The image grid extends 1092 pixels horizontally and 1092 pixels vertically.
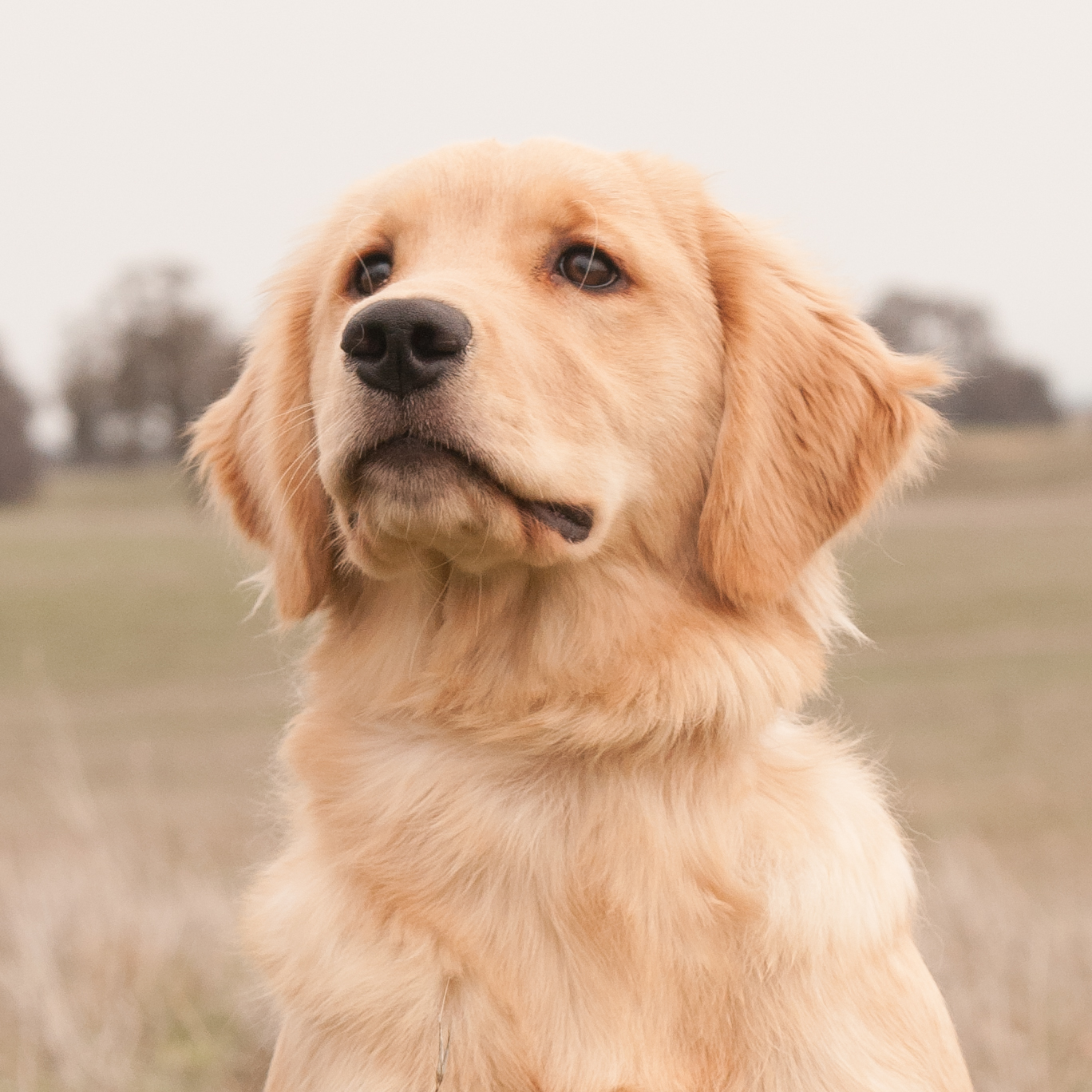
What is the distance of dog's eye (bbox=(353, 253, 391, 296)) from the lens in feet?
9.70

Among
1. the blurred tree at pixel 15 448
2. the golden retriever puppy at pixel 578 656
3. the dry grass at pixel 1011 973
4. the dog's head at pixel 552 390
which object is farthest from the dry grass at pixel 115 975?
the blurred tree at pixel 15 448

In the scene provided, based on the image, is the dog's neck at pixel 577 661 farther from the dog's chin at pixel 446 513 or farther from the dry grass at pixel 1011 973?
the dry grass at pixel 1011 973

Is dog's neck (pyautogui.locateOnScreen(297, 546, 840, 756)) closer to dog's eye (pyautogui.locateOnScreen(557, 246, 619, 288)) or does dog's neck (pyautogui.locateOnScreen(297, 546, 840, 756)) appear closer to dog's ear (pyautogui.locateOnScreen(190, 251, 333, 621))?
dog's ear (pyautogui.locateOnScreen(190, 251, 333, 621))

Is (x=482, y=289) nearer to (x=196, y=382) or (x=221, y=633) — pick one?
(x=221, y=633)

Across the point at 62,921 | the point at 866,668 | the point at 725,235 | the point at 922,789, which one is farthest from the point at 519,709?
the point at 866,668

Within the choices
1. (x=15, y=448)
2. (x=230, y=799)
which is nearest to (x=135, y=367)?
(x=15, y=448)

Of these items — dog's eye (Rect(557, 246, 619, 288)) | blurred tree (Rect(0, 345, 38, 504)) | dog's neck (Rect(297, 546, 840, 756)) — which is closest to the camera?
dog's neck (Rect(297, 546, 840, 756))

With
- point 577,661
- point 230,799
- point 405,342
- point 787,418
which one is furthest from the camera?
point 230,799

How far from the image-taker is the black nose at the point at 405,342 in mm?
2268

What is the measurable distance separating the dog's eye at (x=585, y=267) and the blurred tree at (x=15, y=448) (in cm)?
3045

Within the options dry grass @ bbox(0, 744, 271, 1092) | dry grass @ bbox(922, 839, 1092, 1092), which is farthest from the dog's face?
dry grass @ bbox(0, 744, 271, 1092)

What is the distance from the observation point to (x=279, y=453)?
10.3ft

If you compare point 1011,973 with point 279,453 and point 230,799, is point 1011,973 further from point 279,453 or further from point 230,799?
point 230,799

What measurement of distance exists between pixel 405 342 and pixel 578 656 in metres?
0.78
